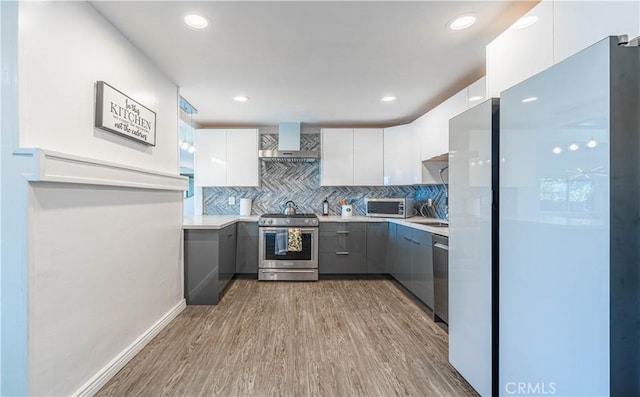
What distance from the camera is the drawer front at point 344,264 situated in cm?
357

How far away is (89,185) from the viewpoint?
1464 mm

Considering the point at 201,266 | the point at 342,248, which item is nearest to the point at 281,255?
the point at 342,248

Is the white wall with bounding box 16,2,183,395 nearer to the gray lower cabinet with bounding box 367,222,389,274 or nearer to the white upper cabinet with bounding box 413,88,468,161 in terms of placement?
the gray lower cabinet with bounding box 367,222,389,274

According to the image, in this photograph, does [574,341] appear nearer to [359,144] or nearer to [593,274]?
[593,274]

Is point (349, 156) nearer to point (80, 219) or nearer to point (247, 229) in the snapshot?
point (247, 229)

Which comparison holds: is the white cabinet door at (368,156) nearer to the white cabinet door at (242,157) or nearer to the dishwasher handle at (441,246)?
the white cabinet door at (242,157)

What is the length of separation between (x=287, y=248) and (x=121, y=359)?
200 centimetres

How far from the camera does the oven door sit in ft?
11.5

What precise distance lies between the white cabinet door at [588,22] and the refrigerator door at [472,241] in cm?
33

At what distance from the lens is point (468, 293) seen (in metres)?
1.53

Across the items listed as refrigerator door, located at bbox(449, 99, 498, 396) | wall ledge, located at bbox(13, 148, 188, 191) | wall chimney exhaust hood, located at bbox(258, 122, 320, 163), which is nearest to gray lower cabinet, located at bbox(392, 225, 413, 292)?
refrigerator door, located at bbox(449, 99, 498, 396)

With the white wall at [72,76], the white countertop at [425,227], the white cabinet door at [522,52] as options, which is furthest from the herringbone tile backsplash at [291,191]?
the white cabinet door at [522,52]

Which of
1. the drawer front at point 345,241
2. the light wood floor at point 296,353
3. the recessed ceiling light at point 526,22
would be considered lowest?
the light wood floor at point 296,353

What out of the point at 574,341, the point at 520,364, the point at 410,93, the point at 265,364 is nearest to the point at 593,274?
the point at 574,341
